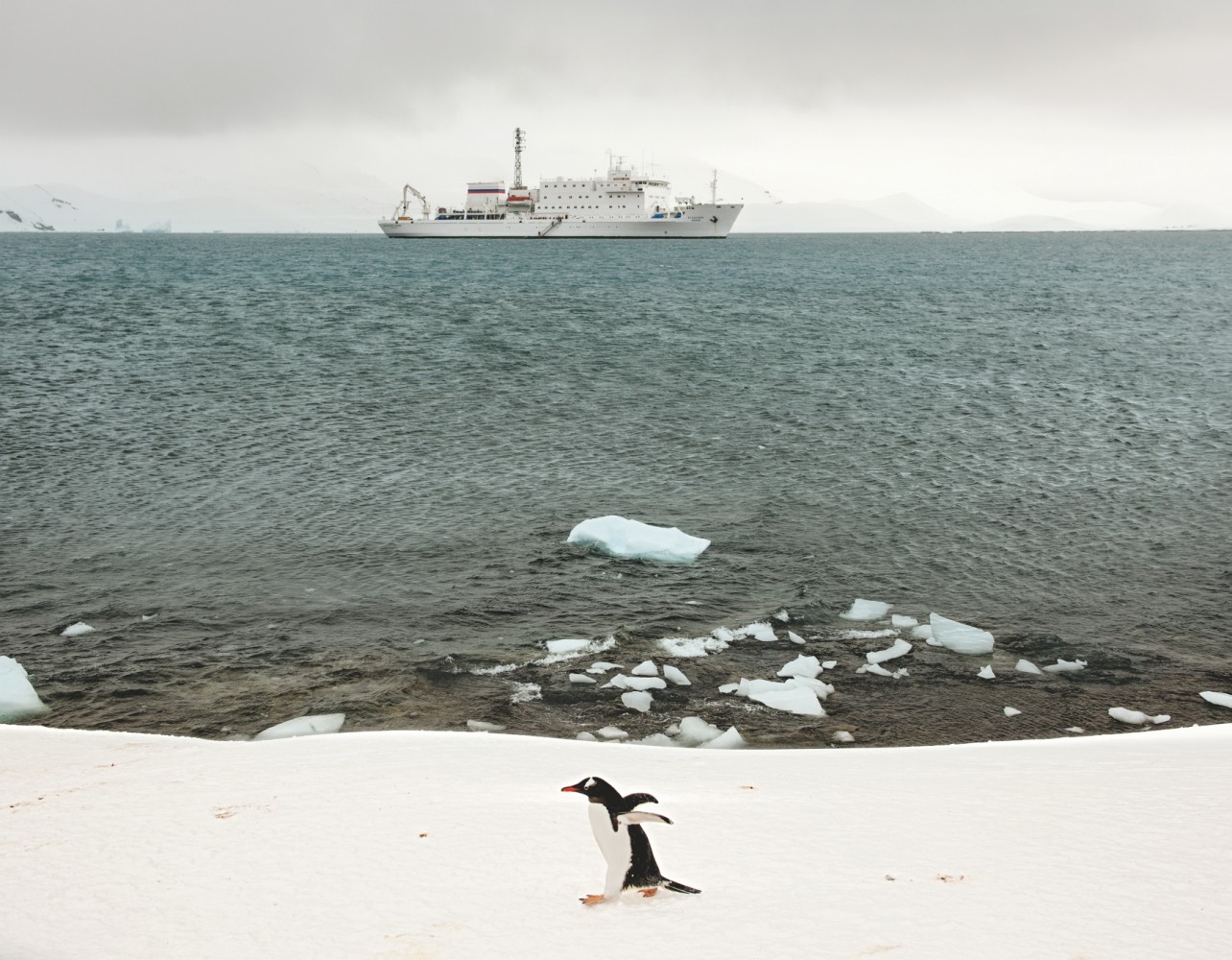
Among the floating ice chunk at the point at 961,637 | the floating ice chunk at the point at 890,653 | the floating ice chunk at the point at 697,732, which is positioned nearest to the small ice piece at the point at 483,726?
the floating ice chunk at the point at 697,732

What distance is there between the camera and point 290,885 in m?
6.04

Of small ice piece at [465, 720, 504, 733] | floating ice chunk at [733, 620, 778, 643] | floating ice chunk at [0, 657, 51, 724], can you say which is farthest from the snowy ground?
floating ice chunk at [733, 620, 778, 643]

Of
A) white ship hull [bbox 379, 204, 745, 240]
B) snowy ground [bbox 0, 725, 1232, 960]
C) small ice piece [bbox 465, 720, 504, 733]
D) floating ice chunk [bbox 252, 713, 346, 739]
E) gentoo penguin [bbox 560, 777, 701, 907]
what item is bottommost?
small ice piece [bbox 465, 720, 504, 733]

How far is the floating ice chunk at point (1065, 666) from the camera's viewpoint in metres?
12.5

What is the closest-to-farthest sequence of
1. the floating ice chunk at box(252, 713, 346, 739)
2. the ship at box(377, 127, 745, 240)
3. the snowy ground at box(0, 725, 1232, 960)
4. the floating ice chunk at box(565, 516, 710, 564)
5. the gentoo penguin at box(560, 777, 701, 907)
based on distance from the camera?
the snowy ground at box(0, 725, 1232, 960) < the gentoo penguin at box(560, 777, 701, 907) < the floating ice chunk at box(252, 713, 346, 739) < the floating ice chunk at box(565, 516, 710, 564) < the ship at box(377, 127, 745, 240)

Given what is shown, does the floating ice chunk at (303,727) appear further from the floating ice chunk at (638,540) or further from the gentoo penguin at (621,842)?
the floating ice chunk at (638,540)

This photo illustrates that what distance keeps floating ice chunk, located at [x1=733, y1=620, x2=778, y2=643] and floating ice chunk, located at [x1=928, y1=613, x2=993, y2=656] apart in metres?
2.27

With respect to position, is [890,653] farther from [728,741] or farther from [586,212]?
[586,212]

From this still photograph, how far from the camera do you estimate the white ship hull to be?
14838cm

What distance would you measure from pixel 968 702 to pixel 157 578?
12421 millimetres

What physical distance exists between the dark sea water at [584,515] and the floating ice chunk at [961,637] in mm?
240

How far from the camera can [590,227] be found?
149250mm

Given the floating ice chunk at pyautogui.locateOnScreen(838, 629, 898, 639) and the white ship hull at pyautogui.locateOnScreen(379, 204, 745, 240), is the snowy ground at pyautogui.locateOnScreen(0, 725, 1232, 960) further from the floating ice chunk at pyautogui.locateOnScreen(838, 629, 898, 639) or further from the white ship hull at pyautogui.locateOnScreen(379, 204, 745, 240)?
the white ship hull at pyautogui.locateOnScreen(379, 204, 745, 240)

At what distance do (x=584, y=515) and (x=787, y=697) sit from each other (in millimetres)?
8218
